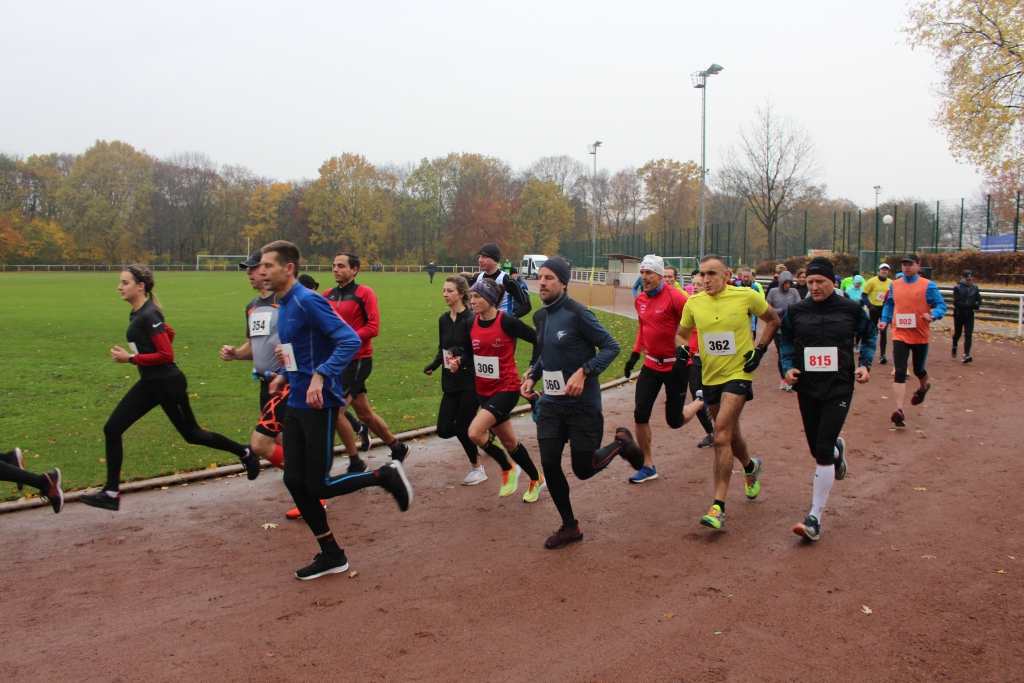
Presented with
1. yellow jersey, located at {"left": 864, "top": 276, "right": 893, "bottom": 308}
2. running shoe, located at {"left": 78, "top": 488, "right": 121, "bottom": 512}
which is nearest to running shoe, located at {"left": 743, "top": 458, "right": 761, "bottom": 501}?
running shoe, located at {"left": 78, "top": 488, "right": 121, "bottom": 512}

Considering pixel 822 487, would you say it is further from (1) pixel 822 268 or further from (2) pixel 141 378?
(2) pixel 141 378

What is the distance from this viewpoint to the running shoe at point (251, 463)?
669cm

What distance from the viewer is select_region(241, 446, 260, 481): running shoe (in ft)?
22.0

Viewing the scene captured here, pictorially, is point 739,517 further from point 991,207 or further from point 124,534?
point 991,207

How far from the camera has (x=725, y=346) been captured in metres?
6.12

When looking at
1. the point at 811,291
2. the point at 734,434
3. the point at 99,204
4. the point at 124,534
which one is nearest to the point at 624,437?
the point at 734,434

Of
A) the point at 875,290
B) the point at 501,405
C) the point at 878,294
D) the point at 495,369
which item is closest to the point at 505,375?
the point at 495,369

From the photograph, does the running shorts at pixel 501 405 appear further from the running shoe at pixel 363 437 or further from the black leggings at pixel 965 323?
the black leggings at pixel 965 323

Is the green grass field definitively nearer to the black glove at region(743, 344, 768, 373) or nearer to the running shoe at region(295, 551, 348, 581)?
the running shoe at region(295, 551, 348, 581)

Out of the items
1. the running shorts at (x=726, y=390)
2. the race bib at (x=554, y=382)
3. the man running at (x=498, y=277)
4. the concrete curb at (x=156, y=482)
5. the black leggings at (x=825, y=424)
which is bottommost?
the concrete curb at (x=156, y=482)

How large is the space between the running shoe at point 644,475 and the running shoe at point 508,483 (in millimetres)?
1138

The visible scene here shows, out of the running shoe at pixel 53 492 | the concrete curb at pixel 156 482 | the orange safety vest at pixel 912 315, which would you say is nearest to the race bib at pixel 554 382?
the concrete curb at pixel 156 482

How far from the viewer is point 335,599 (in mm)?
4594

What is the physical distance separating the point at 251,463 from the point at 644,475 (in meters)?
3.64
